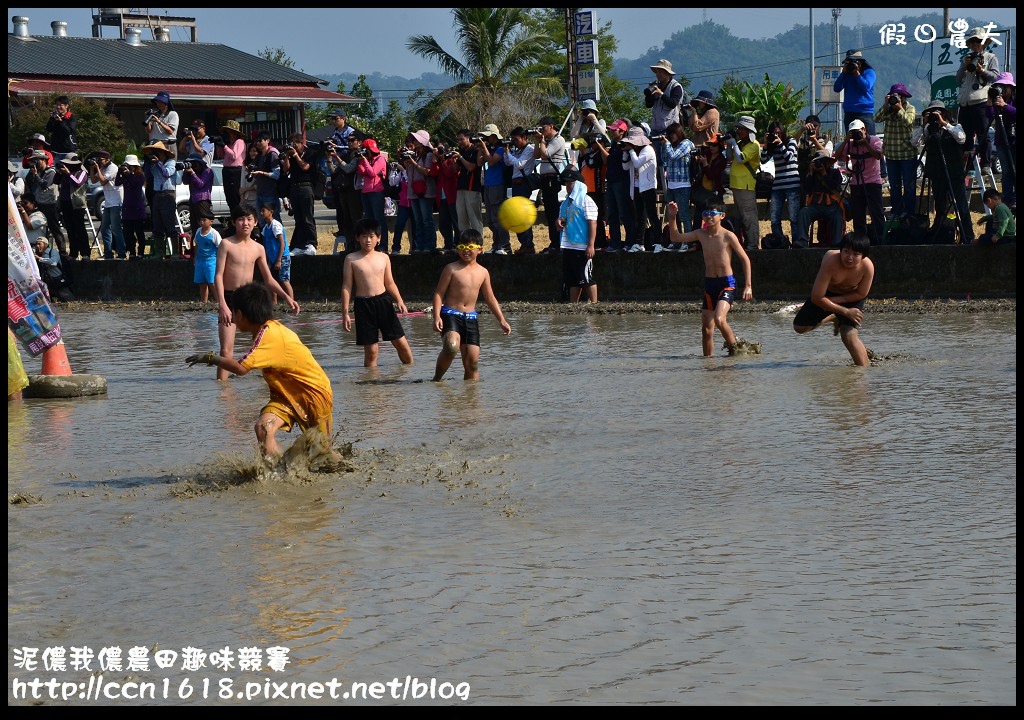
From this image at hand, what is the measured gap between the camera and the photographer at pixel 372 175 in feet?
59.8

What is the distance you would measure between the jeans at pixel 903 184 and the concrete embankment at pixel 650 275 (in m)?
0.73

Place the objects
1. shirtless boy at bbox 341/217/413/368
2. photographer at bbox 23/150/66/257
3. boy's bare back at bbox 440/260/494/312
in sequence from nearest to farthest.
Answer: boy's bare back at bbox 440/260/494/312 < shirtless boy at bbox 341/217/413/368 < photographer at bbox 23/150/66/257

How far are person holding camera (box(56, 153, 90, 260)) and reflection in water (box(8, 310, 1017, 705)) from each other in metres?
10.9

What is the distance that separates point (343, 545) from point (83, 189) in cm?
1640

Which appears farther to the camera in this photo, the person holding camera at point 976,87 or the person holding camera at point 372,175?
the person holding camera at point 372,175

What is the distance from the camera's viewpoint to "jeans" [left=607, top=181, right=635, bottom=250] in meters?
17.0

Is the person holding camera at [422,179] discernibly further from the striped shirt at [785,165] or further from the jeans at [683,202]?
the striped shirt at [785,165]

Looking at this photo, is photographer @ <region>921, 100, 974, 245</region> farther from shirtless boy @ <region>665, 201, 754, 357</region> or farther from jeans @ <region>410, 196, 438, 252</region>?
jeans @ <region>410, 196, 438, 252</region>

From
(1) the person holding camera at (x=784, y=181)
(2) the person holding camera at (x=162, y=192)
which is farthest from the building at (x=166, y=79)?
(1) the person holding camera at (x=784, y=181)

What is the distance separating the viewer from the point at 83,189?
2102 centimetres

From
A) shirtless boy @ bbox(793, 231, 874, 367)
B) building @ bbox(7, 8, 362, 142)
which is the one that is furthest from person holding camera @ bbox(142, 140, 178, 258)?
building @ bbox(7, 8, 362, 142)

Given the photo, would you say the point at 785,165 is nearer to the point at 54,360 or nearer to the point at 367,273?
the point at 367,273

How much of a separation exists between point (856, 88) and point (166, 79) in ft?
97.6

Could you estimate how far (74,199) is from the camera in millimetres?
21125
